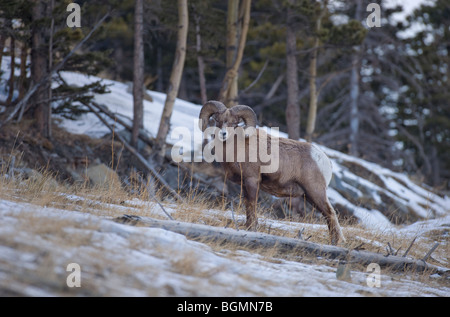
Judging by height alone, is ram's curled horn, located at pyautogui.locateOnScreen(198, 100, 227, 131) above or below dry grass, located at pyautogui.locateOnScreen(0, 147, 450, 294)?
above

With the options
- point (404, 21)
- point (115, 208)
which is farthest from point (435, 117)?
point (115, 208)

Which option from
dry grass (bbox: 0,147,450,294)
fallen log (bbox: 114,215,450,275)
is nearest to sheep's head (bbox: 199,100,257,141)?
dry grass (bbox: 0,147,450,294)

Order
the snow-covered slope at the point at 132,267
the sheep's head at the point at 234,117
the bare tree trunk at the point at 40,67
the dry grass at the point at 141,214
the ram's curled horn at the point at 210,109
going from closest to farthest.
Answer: the snow-covered slope at the point at 132,267 → the dry grass at the point at 141,214 → the sheep's head at the point at 234,117 → the ram's curled horn at the point at 210,109 → the bare tree trunk at the point at 40,67

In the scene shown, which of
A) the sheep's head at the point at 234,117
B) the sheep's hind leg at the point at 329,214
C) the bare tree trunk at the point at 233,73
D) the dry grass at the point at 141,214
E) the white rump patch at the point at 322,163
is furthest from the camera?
the bare tree trunk at the point at 233,73

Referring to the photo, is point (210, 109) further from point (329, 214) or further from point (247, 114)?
point (329, 214)

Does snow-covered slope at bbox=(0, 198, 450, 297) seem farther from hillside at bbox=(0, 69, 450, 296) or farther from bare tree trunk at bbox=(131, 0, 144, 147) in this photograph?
bare tree trunk at bbox=(131, 0, 144, 147)

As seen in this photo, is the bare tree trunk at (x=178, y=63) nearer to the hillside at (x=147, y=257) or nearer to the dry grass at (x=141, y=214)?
the dry grass at (x=141, y=214)

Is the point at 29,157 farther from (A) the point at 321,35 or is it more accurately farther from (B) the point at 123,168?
(A) the point at 321,35

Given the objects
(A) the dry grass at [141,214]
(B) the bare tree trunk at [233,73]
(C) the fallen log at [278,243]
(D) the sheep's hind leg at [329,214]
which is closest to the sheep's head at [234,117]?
(A) the dry grass at [141,214]

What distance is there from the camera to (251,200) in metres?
7.09

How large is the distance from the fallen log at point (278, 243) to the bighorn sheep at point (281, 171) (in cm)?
107

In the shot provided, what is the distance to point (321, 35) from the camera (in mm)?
13844

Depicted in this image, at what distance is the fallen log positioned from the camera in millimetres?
5305

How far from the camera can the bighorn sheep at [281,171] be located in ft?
23.3
